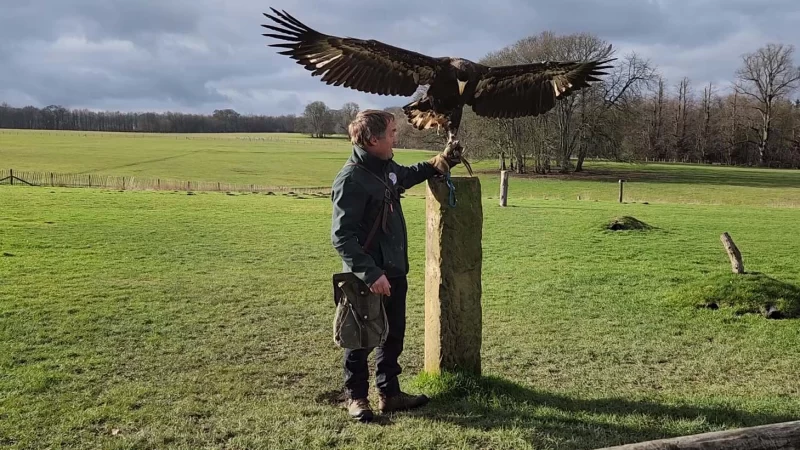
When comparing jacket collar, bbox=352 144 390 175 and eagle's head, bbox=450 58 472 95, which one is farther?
eagle's head, bbox=450 58 472 95

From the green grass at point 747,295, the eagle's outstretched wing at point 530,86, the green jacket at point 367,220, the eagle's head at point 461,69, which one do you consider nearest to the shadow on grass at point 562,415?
the green jacket at point 367,220

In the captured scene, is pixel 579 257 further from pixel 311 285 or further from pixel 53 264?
pixel 53 264

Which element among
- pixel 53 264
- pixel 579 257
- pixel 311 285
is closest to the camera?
pixel 311 285

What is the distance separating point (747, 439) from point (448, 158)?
256 centimetres

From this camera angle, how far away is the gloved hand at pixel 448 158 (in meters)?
4.45

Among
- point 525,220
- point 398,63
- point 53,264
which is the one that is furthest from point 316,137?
point 398,63

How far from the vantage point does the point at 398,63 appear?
14.4 ft

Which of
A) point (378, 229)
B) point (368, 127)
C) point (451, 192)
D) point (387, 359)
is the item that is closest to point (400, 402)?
point (387, 359)

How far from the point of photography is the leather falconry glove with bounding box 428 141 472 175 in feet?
14.6

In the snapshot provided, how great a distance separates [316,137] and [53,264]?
99011 mm

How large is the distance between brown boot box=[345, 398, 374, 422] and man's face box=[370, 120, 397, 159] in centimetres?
176

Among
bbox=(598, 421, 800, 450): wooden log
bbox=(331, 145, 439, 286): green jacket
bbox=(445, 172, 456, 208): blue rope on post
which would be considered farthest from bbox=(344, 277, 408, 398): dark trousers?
bbox=(598, 421, 800, 450): wooden log

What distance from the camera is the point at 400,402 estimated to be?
445cm

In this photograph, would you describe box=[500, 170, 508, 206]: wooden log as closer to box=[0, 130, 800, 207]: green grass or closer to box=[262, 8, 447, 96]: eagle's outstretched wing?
box=[0, 130, 800, 207]: green grass
